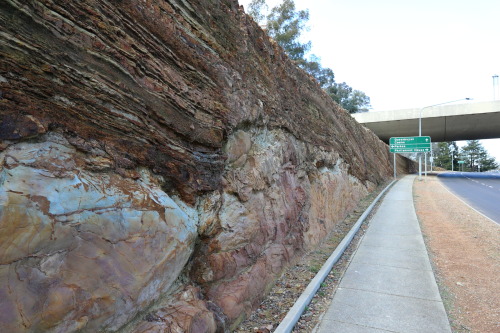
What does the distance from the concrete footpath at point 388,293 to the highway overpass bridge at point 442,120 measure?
31756 mm

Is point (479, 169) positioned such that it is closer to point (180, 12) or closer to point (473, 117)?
point (473, 117)

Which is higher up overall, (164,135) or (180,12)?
(180,12)

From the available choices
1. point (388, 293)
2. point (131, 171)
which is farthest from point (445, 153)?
point (131, 171)

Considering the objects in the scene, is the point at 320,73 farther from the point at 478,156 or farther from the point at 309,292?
the point at 478,156

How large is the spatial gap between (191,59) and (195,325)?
3.63 m

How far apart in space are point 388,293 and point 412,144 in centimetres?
2916

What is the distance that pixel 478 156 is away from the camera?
97.2 m

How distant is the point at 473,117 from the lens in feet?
116

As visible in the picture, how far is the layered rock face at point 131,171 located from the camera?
259cm

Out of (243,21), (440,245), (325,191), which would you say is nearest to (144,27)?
(243,21)

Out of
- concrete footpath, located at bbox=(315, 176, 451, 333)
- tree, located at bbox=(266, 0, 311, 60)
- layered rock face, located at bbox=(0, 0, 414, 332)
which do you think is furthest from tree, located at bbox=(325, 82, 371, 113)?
layered rock face, located at bbox=(0, 0, 414, 332)

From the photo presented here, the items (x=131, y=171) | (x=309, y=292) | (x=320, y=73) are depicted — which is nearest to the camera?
(x=131, y=171)

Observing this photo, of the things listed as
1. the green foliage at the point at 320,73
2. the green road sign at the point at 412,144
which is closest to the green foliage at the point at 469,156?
the green foliage at the point at 320,73

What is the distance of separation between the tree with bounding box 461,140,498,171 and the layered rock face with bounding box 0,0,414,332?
113538mm
